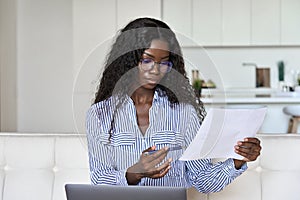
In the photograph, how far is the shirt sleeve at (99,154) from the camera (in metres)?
1.28

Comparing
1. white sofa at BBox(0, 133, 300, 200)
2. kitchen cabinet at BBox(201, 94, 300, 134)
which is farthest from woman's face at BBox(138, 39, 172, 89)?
kitchen cabinet at BBox(201, 94, 300, 134)

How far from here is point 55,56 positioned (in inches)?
208

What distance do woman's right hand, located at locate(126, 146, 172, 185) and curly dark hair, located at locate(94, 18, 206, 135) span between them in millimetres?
153

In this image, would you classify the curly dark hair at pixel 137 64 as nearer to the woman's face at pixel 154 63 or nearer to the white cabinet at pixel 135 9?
the woman's face at pixel 154 63

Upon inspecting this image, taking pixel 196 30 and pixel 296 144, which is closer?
pixel 296 144

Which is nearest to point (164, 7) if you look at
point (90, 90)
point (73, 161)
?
point (73, 161)

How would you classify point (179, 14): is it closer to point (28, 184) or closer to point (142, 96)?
point (28, 184)

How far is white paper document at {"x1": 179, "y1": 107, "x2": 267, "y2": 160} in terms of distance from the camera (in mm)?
1193

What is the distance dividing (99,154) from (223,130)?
327 millimetres

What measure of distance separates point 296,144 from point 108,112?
2.21ft

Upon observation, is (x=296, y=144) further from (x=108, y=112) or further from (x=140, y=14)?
(x=140, y=14)

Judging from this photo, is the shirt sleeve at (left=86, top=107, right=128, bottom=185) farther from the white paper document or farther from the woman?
the white paper document

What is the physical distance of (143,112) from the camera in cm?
126

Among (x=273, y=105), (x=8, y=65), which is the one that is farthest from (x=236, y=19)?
(x=8, y=65)
